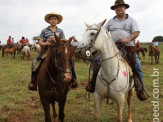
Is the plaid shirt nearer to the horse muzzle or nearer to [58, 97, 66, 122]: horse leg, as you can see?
[58, 97, 66, 122]: horse leg

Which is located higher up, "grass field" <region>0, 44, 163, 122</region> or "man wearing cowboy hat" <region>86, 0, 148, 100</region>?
"man wearing cowboy hat" <region>86, 0, 148, 100</region>

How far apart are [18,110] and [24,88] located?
2.70 metres

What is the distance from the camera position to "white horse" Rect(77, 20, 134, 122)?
3.94 m

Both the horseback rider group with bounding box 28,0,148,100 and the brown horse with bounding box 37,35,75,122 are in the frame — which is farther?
the horseback rider group with bounding box 28,0,148,100

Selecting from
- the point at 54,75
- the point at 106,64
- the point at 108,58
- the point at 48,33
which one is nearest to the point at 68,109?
the point at 54,75

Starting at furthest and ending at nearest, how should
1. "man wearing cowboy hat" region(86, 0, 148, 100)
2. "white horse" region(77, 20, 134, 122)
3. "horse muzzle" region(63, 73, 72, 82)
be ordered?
"man wearing cowboy hat" region(86, 0, 148, 100), "white horse" region(77, 20, 134, 122), "horse muzzle" region(63, 73, 72, 82)

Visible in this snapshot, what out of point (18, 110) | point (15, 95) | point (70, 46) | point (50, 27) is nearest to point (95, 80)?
point (70, 46)

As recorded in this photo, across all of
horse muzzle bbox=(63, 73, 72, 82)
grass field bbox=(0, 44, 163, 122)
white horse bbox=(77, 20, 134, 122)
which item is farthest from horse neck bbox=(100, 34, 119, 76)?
grass field bbox=(0, 44, 163, 122)

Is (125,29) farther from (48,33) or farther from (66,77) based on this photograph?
(66,77)

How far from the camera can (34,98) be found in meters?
7.87

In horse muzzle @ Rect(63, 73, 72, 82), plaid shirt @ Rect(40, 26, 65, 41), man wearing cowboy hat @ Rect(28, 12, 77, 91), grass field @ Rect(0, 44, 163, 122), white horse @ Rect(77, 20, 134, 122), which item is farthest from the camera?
grass field @ Rect(0, 44, 163, 122)

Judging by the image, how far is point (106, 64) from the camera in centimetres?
431

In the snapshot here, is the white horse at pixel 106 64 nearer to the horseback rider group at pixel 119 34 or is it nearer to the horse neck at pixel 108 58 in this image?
the horse neck at pixel 108 58

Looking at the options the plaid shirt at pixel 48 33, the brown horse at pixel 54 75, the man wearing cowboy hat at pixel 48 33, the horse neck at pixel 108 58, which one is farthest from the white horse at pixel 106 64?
the plaid shirt at pixel 48 33
